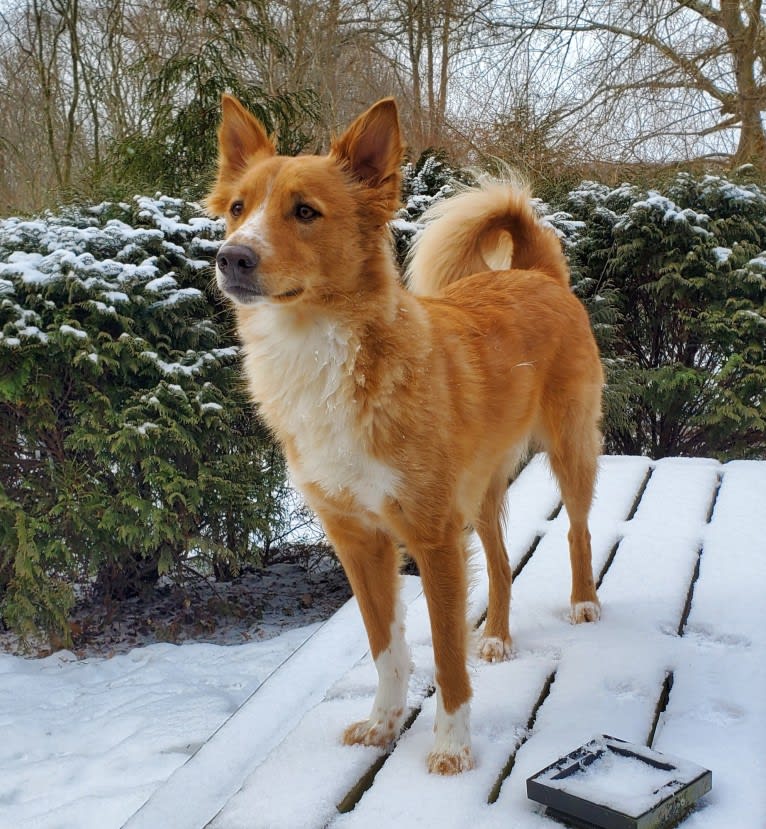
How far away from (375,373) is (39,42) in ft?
20.2

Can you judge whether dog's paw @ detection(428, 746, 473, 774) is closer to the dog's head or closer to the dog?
the dog

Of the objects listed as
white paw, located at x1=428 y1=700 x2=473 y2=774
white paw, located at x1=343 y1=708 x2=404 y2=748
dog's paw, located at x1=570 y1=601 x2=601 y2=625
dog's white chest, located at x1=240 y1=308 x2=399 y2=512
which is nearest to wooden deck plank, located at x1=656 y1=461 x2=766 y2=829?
dog's paw, located at x1=570 y1=601 x2=601 y2=625

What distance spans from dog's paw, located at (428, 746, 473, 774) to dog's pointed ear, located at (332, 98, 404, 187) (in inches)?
52.1

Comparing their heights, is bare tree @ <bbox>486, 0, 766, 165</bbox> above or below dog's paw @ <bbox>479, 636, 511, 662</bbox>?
above

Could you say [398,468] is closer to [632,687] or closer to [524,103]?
[632,687]

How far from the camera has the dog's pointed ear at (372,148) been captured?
200cm

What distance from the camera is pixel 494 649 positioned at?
8.09 ft

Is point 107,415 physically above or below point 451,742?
above

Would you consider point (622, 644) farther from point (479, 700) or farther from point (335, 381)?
point (335, 381)

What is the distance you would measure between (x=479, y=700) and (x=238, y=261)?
4.24 feet

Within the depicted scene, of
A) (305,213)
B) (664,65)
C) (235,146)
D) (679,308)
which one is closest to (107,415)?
(235,146)

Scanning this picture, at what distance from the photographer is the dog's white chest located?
184 centimetres

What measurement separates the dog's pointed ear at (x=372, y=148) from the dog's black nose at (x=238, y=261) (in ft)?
1.39

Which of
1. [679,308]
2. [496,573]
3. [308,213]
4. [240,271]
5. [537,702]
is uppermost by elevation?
[308,213]
